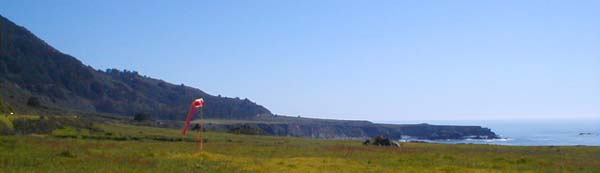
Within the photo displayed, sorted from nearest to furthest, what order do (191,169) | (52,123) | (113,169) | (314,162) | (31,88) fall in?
(113,169), (191,169), (314,162), (52,123), (31,88)

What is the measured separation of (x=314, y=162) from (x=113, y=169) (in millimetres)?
12930

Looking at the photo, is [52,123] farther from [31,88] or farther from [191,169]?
[31,88]

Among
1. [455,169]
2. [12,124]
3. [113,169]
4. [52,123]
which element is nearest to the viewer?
[113,169]

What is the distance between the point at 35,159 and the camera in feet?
110

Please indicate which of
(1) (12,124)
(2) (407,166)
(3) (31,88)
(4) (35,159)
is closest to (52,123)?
(1) (12,124)

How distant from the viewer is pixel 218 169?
1291 inches

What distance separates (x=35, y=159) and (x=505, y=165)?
25.8 metres

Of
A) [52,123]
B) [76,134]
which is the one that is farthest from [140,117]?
[76,134]

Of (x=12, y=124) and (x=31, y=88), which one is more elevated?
(x=31, y=88)

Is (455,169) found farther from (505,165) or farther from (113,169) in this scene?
(113,169)

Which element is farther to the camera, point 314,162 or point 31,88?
point 31,88

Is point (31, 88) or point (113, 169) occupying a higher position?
point (31, 88)

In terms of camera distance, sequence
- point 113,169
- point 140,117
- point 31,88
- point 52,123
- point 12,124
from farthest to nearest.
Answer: point 31,88 < point 140,117 < point 52,123 < point 12,124 < point 113,169

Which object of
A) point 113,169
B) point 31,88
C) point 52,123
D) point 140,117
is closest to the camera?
point 113,169
